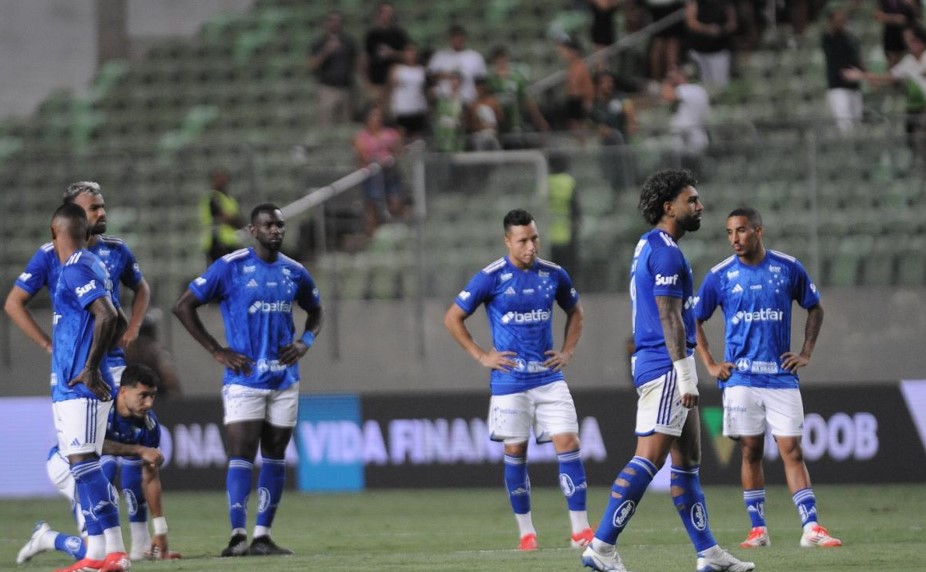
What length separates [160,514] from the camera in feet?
39.1

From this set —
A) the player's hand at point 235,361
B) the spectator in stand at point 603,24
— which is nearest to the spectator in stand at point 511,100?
the spectator in stand at point 603,24

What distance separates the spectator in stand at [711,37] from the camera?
21656 mm

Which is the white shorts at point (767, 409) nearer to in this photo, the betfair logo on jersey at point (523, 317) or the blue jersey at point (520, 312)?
the blue jersey at point (520, 312)

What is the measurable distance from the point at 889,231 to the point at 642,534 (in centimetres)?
688

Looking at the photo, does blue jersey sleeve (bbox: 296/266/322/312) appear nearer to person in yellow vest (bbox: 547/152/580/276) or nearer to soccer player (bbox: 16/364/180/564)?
soccer player (bbox: 16/364/180/564)

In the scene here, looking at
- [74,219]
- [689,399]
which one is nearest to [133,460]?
[74,219]

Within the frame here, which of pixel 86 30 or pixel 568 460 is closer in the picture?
pixel 568 460

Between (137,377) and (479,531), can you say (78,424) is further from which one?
(479,531)

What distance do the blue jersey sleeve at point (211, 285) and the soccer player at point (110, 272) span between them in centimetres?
37

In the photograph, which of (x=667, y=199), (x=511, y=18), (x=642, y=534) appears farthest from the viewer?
(x=511, y=18)

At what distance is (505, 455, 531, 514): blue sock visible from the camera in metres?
12.0

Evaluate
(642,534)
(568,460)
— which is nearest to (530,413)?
(568,460)

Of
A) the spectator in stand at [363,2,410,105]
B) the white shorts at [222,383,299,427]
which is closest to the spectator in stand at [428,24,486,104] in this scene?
the spectator in stand at [363,2,410,105]

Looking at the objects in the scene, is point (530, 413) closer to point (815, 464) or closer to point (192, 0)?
point (815, 464)
